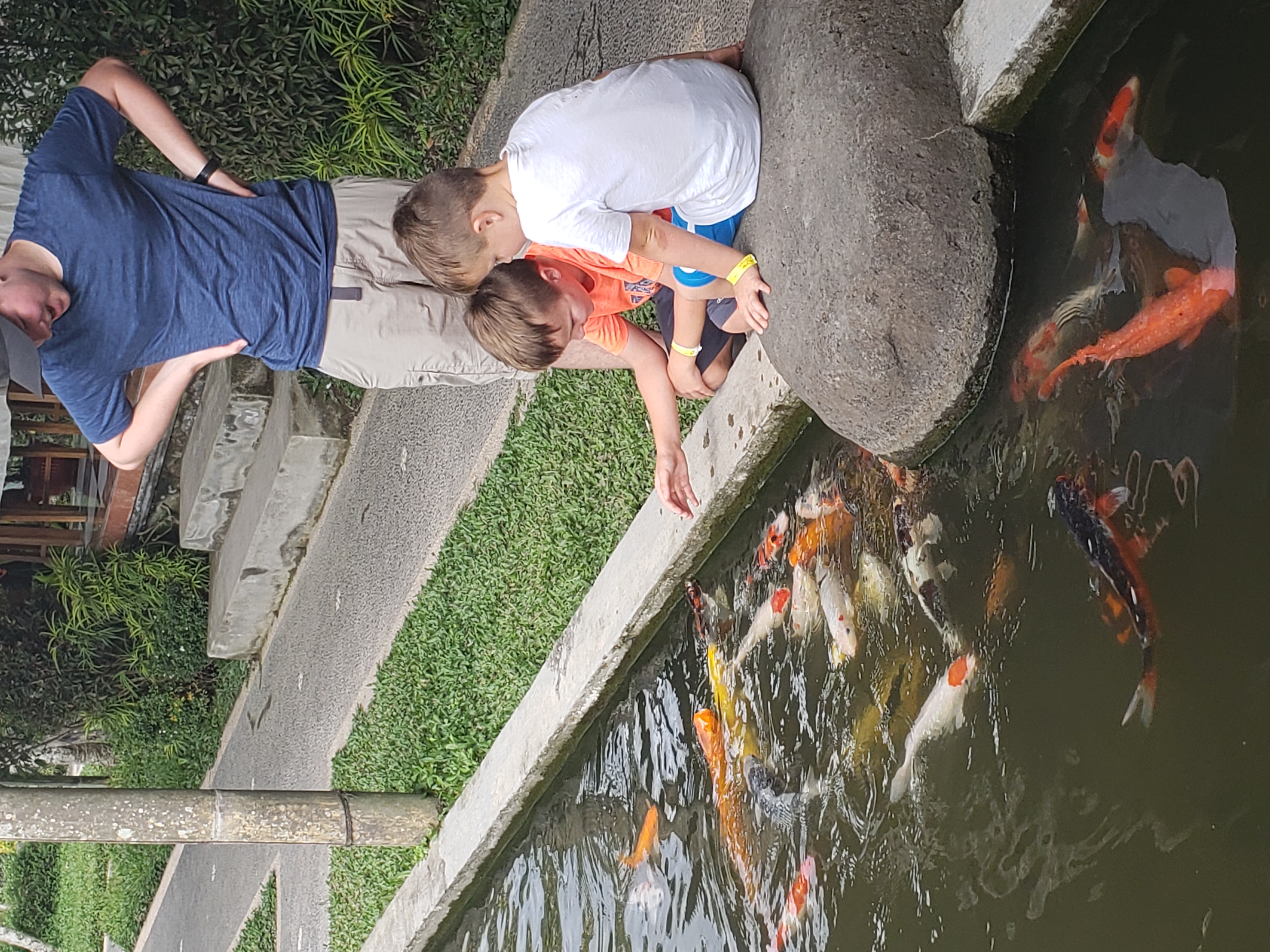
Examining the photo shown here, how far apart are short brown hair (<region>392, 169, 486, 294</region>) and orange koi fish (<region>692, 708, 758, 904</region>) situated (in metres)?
1.61

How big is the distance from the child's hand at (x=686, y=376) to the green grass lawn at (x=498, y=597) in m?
0.30

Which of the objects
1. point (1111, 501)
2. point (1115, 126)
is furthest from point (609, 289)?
point (1111, 501)

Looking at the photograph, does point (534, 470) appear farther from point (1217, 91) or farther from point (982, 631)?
point (1217, 91)

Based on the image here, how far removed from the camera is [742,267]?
9.78ft

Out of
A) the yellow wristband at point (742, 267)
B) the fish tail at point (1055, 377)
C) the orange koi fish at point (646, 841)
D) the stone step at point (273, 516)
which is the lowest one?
the stone step at point (273, 516)

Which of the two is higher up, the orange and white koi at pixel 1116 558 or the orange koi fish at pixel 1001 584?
the orange and white koi at pixel 1116 558

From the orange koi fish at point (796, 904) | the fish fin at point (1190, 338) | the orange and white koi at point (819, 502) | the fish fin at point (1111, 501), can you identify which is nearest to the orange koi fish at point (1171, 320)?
the fish fin at point (1190, 338)

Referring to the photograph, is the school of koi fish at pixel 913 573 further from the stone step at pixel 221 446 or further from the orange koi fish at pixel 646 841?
the stone step at pixel 221 446

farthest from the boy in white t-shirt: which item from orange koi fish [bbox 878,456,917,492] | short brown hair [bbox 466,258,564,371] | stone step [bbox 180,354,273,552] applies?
stone step [bbox 180,354,273,552]

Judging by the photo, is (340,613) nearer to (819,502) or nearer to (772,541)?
(772,541)

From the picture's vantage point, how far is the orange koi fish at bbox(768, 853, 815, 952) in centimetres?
320

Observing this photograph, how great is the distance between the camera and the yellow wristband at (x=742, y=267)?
297 cm

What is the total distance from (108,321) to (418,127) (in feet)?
9.89

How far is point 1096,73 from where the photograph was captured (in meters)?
2.49
